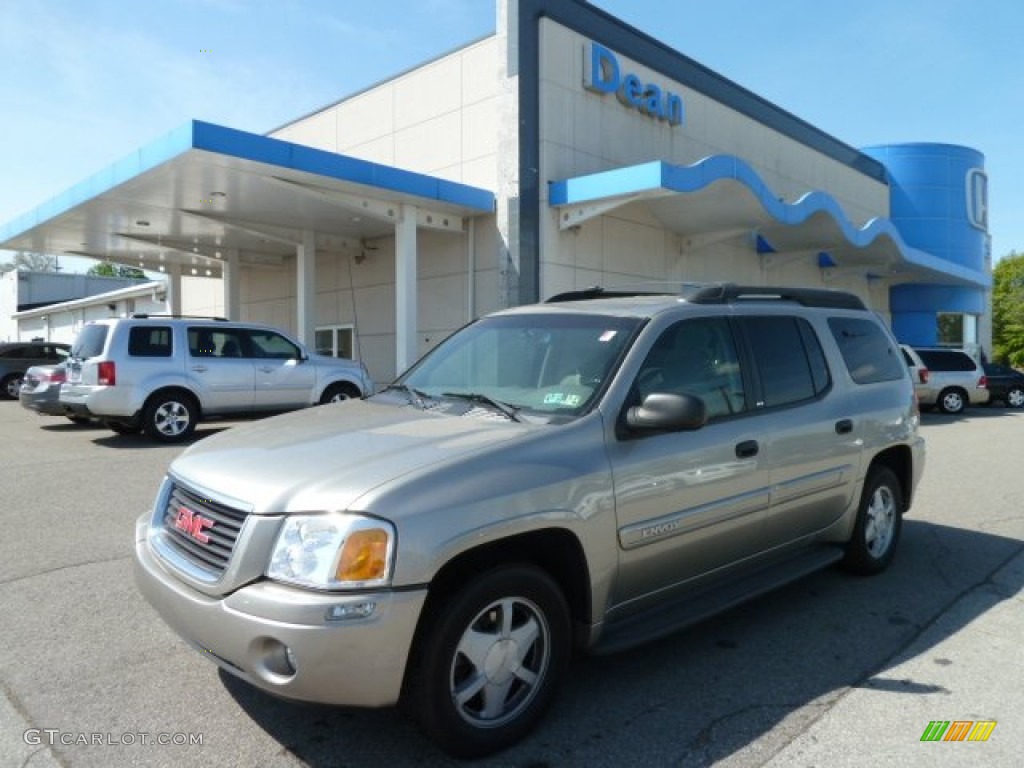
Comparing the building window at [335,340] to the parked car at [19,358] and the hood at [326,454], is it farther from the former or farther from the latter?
the hood at [326,454]

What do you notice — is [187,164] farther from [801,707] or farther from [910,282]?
[910,282]

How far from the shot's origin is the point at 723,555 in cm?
383

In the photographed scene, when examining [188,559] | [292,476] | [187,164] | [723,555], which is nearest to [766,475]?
[723,555]

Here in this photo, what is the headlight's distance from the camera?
2.56 m

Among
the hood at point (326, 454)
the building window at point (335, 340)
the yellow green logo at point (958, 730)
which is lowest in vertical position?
the yellow green logo at point (958, 730)

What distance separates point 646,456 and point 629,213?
15276 mm

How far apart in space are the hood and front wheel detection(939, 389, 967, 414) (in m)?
19.0

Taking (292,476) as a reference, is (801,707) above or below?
below

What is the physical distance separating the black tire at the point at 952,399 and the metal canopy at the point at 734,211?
4550mm

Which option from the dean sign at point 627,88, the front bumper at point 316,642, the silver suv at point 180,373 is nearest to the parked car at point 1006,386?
the dean sign at point 627,88

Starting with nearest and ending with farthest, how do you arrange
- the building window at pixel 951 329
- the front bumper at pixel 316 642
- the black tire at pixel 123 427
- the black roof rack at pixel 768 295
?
the front bumper at pixel 316 642 → the black roof rack at pixel 768 295 → the black tire at pixel 123 427 → the building window at pixel 951 329

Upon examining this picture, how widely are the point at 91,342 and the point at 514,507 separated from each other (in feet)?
33.5

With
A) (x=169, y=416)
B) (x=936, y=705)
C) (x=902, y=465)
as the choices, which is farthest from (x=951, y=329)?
(x=936, y=705)

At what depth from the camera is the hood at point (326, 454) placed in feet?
8.96
